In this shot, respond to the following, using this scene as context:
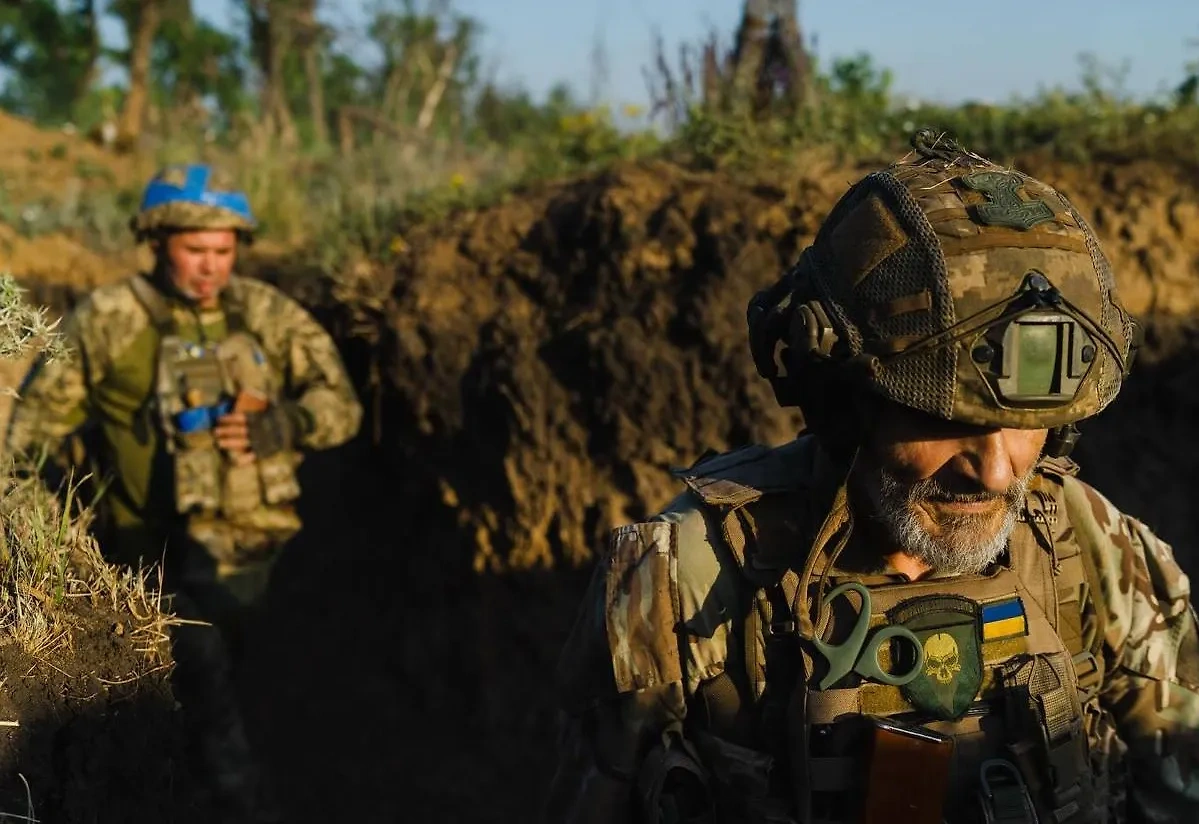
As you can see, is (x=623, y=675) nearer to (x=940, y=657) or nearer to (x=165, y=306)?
(x=940, y=657)

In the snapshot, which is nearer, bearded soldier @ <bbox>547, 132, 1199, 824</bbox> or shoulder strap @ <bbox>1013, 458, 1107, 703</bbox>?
bearded soldier @ <bbox>547, 132, 1199, 824</bbox>

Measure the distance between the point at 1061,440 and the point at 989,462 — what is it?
0.83ft

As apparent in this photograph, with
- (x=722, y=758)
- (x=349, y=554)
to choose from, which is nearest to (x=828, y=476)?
(x=722, y=758)

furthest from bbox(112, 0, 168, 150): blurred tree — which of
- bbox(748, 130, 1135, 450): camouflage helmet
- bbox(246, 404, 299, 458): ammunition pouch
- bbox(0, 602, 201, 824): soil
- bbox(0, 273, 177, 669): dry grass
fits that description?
bbox(748, 130, 1135, 450): camouflage helmet

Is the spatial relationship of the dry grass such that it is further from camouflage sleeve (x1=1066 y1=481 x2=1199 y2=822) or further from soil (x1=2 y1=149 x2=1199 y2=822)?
soil (x1=2 y1=149 x2=1199 y2=822)

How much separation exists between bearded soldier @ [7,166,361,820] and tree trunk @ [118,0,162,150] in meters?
8.27

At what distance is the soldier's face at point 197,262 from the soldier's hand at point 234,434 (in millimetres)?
542

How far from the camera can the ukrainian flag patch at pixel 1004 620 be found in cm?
249

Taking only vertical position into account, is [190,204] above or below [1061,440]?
above

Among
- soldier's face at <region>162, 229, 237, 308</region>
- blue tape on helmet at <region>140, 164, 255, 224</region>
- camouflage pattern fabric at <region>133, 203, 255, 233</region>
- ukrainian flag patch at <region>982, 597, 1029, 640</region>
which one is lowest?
ukrainian flag patch at <region>982, 597, 1029, 640</region>

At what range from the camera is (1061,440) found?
8.37ft

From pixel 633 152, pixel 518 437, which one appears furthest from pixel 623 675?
pixel 633 152

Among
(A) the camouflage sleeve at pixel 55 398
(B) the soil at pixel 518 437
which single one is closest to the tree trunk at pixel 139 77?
(B) the soil at pixel 518 437

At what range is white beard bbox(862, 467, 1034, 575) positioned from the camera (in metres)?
2.41
